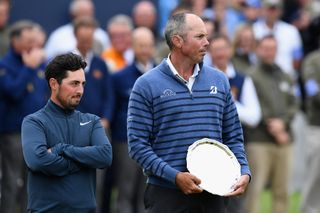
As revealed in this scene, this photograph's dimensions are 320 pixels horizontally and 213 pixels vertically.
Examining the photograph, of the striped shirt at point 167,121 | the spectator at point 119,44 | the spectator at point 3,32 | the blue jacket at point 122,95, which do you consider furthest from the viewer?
the spectator at point 119,44

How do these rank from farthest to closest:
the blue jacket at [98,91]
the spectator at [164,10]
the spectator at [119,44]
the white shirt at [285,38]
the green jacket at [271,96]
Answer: the white shirt at [285,38] < the spectator at [164,10] < the spectator at [119,44] < the green jacket at [271,96] < the blue jacket at [98,91]

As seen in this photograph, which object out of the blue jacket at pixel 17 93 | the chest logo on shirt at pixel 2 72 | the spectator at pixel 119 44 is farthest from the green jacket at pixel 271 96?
the chest logo on shirt at pixel 2 72

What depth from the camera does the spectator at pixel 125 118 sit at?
12336mm

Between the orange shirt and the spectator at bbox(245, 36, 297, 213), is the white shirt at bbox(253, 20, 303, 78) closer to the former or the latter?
the spectator at bbox(245, 36, 297, 213)

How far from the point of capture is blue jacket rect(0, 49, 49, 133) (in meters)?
11.5

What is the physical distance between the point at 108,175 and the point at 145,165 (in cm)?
539

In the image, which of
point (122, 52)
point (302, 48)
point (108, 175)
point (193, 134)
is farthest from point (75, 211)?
point (302, 48)

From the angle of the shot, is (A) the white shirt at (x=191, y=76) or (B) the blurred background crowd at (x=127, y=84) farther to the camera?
(B) the blurred background crowd at (x=127, y=84)

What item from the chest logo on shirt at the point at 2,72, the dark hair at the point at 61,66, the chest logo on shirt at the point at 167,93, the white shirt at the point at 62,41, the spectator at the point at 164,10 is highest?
the spectator at the point at 164,10

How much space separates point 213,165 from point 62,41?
660 cm

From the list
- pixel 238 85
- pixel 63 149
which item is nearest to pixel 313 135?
pixel 238 85

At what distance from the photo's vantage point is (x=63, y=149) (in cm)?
741

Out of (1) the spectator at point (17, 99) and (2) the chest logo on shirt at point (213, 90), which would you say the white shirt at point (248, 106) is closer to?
(1) the spectator at point (17, 99)

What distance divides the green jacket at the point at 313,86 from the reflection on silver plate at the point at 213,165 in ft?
19.1
